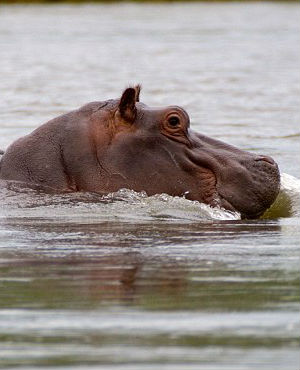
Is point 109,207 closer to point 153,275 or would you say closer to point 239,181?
point 239,181

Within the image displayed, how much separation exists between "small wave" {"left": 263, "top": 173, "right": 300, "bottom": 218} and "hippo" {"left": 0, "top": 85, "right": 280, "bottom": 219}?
32cm

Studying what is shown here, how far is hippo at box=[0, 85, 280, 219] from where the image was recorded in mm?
8078

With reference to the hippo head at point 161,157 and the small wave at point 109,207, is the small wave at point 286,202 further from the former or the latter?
the small wave at point 109,207

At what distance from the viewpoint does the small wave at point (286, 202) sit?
8.39 meters

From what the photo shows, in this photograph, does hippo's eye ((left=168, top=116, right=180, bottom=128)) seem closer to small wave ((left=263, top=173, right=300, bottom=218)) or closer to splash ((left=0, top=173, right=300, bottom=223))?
splash ((left=0, top=173, right=300, bottom=223))

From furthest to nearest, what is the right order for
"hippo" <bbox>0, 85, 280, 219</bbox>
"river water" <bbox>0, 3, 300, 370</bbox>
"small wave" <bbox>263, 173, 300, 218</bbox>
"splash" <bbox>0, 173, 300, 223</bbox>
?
"small wave" <bbox>263, 173, 300, 218</bbox>
"hippo" <bbox>0, 85, 280, 219</bbox>
"splash" <bbox>0, 173, 300, 223</bbox>
"river water" <bbox>0, 3, 300, 370</bbox>

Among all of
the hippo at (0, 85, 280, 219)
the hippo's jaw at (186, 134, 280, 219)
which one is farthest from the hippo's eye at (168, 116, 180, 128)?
the hippo's jaw at (186, 134, 280, 219)

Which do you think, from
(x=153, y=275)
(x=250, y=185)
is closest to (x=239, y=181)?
(x=250, y=185)

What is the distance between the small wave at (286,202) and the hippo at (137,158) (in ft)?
1.05

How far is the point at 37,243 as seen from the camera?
6.81 m

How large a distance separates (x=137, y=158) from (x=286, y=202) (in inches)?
45.1

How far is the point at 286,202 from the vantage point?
8.59 metres

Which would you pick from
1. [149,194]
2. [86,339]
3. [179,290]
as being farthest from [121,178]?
[86,339]

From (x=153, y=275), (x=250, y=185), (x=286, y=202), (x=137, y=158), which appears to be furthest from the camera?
(x=286, y=202)
